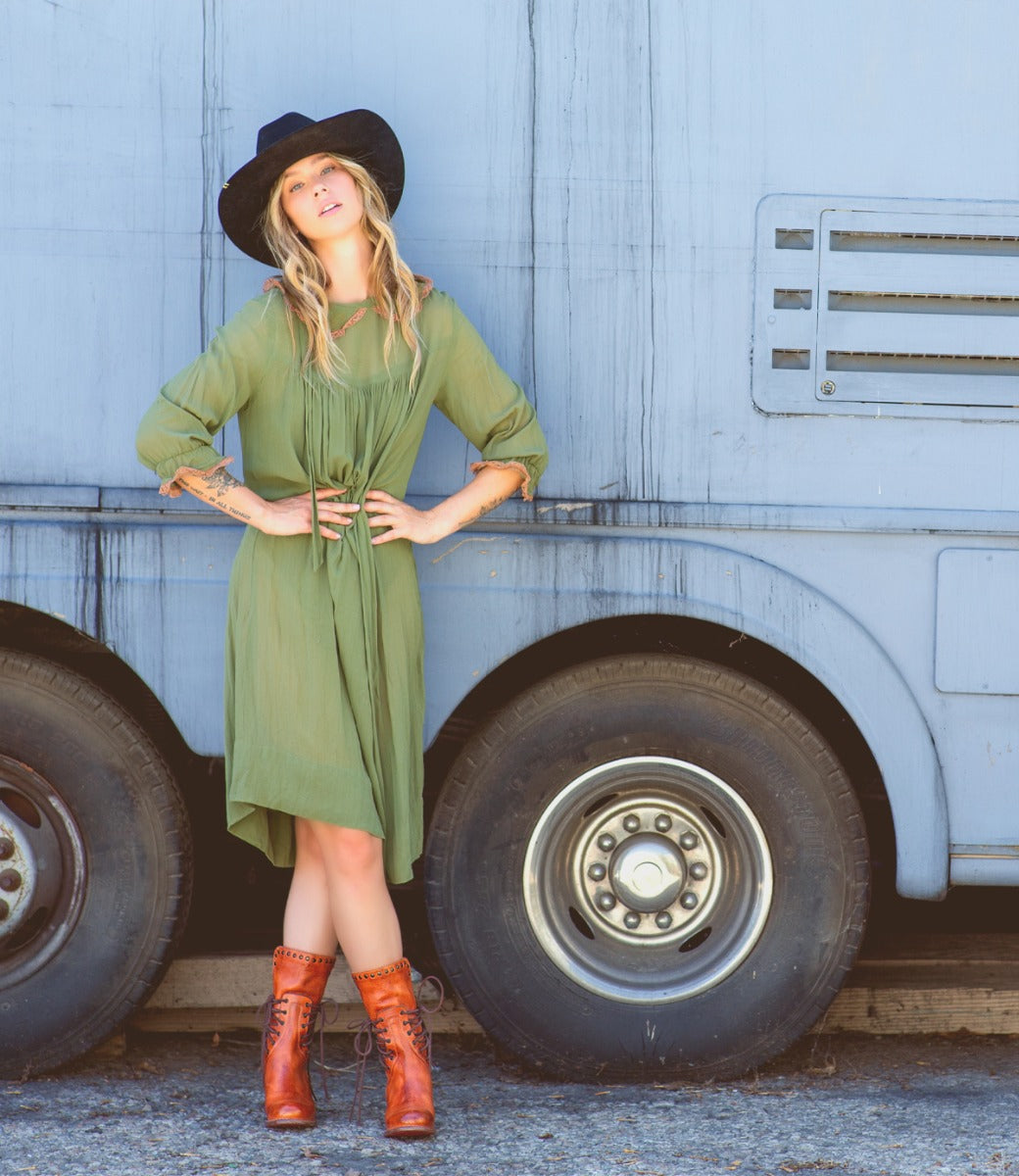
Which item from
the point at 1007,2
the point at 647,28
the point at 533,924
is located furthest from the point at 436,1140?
the point at 1007,2

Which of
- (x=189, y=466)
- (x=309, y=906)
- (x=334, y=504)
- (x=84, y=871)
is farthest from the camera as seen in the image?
(x=84, y=871)

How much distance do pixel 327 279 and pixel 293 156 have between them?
0.82 ft

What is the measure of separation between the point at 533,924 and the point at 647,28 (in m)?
1.92

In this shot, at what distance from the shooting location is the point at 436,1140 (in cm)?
300

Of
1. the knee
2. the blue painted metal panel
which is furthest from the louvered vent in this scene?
the knee

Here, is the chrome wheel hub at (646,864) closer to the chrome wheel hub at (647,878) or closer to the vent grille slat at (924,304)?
the chrome wheel hub at (647,878)

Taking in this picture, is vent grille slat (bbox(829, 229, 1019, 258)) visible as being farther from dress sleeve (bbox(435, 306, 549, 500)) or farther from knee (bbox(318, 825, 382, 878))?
knee (bbox(318, 825, 382, 878))

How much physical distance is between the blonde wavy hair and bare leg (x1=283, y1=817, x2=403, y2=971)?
0.94 metres

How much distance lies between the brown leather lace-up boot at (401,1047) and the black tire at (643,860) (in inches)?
8.3

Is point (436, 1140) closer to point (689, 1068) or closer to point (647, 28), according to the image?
point (689, 1068)

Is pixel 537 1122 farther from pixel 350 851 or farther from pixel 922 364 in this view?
pixel 922 364

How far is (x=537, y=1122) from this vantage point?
3.09 m

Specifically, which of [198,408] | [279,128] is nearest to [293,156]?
[279,128]

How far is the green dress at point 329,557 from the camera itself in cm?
298
